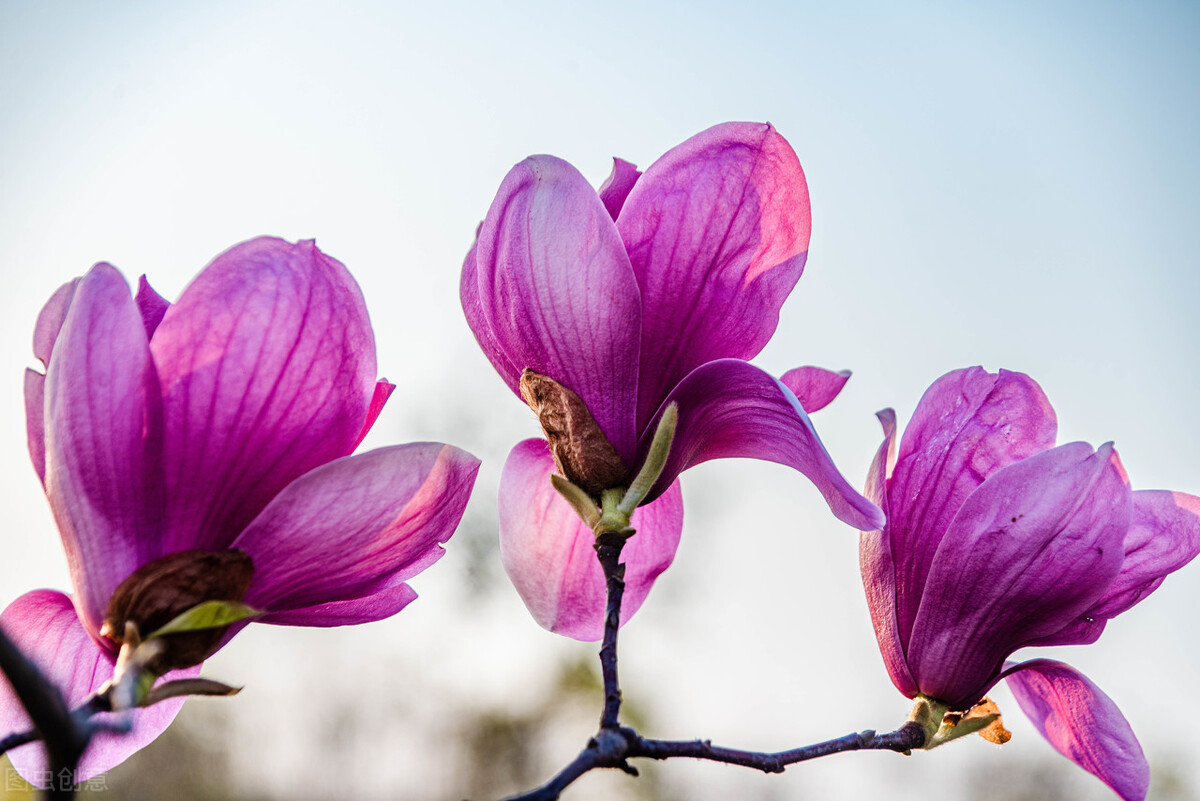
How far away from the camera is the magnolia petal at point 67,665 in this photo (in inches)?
19.9

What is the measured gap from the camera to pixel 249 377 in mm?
432

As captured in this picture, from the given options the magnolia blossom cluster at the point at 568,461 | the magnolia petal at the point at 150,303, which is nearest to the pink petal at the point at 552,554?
the magnolia blossom cluster at the point at 568,461

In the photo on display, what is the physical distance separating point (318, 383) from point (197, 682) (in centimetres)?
15

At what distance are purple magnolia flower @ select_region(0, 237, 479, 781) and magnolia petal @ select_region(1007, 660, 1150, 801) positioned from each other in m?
0.42

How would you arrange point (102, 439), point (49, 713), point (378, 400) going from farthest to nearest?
point (378, 400) → point (102, 439) → point (49, 713)

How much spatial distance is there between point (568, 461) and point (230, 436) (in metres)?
0.19

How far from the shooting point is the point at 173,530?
434mm

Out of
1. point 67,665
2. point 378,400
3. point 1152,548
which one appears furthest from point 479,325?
point 1152,548

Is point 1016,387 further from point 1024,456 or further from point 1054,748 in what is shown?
point 1054,748

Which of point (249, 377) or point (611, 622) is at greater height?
point (249, 377)

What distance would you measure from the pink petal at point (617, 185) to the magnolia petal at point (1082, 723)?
0.39 m

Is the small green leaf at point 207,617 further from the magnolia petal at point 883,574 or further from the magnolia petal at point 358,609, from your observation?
the magnolia petal at point 883,574

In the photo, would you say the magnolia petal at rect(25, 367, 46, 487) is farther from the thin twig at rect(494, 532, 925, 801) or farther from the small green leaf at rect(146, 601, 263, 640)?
the thin twig at rect(494, 532, 925, 801)

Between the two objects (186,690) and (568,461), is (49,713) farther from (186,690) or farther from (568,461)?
(568,461)
